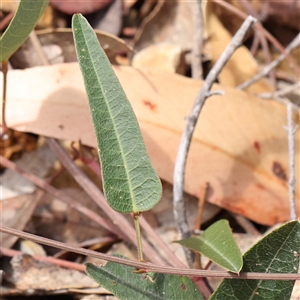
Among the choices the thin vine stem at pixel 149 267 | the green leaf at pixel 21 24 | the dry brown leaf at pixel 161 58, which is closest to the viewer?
the thin vine stem at pixel 149 267

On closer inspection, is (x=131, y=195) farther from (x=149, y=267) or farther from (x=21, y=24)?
(x=21, y=24)

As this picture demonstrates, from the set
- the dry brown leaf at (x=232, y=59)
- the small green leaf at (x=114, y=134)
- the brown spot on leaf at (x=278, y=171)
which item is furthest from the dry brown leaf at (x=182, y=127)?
the small green leaf at (x=114, y=134)

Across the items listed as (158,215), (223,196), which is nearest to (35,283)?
(158,215)

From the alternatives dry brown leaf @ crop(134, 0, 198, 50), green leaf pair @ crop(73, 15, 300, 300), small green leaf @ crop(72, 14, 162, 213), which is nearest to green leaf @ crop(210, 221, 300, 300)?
green leaf pair @ crop(73, 15, 300, 300)

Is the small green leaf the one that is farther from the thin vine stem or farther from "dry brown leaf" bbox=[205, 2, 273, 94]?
"dry brown leaf" bbox=[205, 2, 273, 94]

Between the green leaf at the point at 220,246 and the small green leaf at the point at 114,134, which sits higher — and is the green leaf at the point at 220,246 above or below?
below

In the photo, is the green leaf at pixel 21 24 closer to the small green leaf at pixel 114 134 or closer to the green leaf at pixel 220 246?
the small green leaf at pixel 114 134
